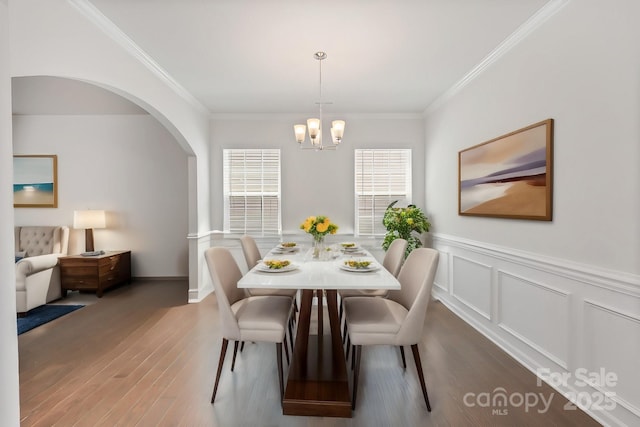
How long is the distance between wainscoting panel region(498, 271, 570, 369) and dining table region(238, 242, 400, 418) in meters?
1.17

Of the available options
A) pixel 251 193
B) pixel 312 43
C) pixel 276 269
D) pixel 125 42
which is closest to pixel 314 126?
pixel 312 43

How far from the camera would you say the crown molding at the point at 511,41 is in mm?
2232

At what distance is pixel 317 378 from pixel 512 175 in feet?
7.33

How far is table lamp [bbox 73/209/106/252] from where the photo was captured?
4.82 m

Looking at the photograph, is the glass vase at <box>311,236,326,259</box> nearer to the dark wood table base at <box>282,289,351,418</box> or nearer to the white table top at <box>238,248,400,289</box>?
the white table top at <box>238,248,400,289</box>

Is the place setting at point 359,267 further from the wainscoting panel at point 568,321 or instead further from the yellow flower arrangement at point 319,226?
the wainscoting panel at point 568,321

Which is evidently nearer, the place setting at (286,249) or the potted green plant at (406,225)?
the place setting at (286,249)

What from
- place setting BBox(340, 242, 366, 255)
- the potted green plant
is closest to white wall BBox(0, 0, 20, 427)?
place setting BBox(340, 242, 366, 255)

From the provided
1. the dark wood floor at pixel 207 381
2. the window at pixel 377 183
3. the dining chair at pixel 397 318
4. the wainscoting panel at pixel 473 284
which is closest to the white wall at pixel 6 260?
the dark wood floor at pixel 207 381

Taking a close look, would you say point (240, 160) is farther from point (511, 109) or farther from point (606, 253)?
point (606, 253)

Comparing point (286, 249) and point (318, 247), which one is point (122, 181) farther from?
point (318, 247)

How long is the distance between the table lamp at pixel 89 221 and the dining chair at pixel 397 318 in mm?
4306

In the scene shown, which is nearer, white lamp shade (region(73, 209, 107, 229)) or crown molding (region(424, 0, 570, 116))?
crown molding (region(424, 0, 570, 116))

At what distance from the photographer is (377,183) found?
4918mm
